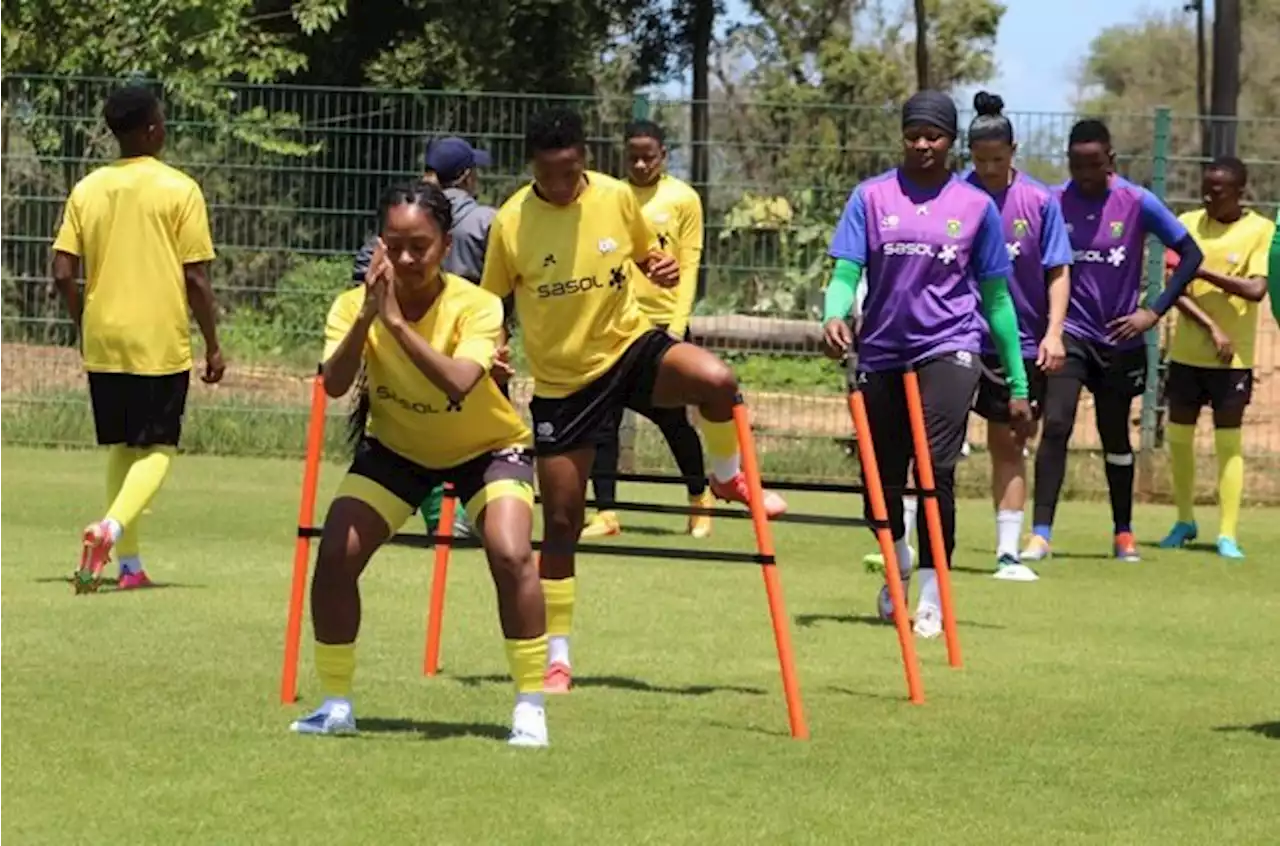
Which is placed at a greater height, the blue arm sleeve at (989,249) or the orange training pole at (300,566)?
the blue arm sleeve at (989,249)

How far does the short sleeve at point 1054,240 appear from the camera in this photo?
12641 millimetres

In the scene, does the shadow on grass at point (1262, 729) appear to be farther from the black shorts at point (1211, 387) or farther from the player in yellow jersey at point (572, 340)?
the black shorts at point (1211, 387)

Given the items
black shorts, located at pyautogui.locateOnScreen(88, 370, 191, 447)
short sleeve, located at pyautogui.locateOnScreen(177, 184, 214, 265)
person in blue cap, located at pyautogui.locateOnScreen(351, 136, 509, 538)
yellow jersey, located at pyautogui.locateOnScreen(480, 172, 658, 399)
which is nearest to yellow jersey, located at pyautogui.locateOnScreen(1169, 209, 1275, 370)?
person in blue cap, located at pyautogui.locateOnScreen(351, 136, 509, 538)

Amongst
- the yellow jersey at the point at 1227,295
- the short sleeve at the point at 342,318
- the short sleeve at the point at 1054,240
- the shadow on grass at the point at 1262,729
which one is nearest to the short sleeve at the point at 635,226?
the short sleeve at the point at 342,318

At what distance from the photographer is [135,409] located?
38.3ft

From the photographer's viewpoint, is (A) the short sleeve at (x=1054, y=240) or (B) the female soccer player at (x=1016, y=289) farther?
(A) the short sleeve at (x=1054, y=240)

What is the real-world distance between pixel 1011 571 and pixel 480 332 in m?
5.99

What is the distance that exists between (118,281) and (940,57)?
52.3 meters

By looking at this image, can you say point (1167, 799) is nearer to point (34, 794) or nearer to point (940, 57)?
point (34, 794)

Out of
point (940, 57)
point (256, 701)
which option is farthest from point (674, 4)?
point (256, 701)

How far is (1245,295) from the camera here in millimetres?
14688

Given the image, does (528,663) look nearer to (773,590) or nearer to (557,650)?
(773,590)

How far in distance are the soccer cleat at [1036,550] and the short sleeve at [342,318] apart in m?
7.08

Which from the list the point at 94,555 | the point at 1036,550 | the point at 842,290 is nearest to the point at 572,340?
the point at 842,290
